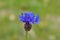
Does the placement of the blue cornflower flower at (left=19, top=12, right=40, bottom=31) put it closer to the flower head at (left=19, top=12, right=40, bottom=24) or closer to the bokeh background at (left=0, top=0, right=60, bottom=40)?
the flower head at (left=19, top=12, right=40, bottom=24)

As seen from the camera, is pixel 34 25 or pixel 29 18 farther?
pixel 34 25

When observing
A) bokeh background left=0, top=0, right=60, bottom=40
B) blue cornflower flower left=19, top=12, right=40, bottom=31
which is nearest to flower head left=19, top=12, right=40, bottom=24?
blue cornflower flower left=19, top=12, right=40, bottom=31

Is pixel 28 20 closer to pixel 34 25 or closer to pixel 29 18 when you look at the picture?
pixel 29 18

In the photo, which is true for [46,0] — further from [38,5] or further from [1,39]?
[1,39]

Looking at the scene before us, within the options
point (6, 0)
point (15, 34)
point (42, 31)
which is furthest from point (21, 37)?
point (6, 0)

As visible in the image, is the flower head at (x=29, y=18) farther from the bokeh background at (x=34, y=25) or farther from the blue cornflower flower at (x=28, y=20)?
the bokeh background at (x=34, y=25)

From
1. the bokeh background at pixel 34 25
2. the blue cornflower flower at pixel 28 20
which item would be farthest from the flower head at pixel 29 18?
the bokeh background at pixel 34 25

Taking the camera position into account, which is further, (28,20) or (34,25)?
(34,25)

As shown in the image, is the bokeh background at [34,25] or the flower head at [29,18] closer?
the flower head at [29,18]

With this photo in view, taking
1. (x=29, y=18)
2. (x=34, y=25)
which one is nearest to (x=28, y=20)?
(x=29, y=18)
